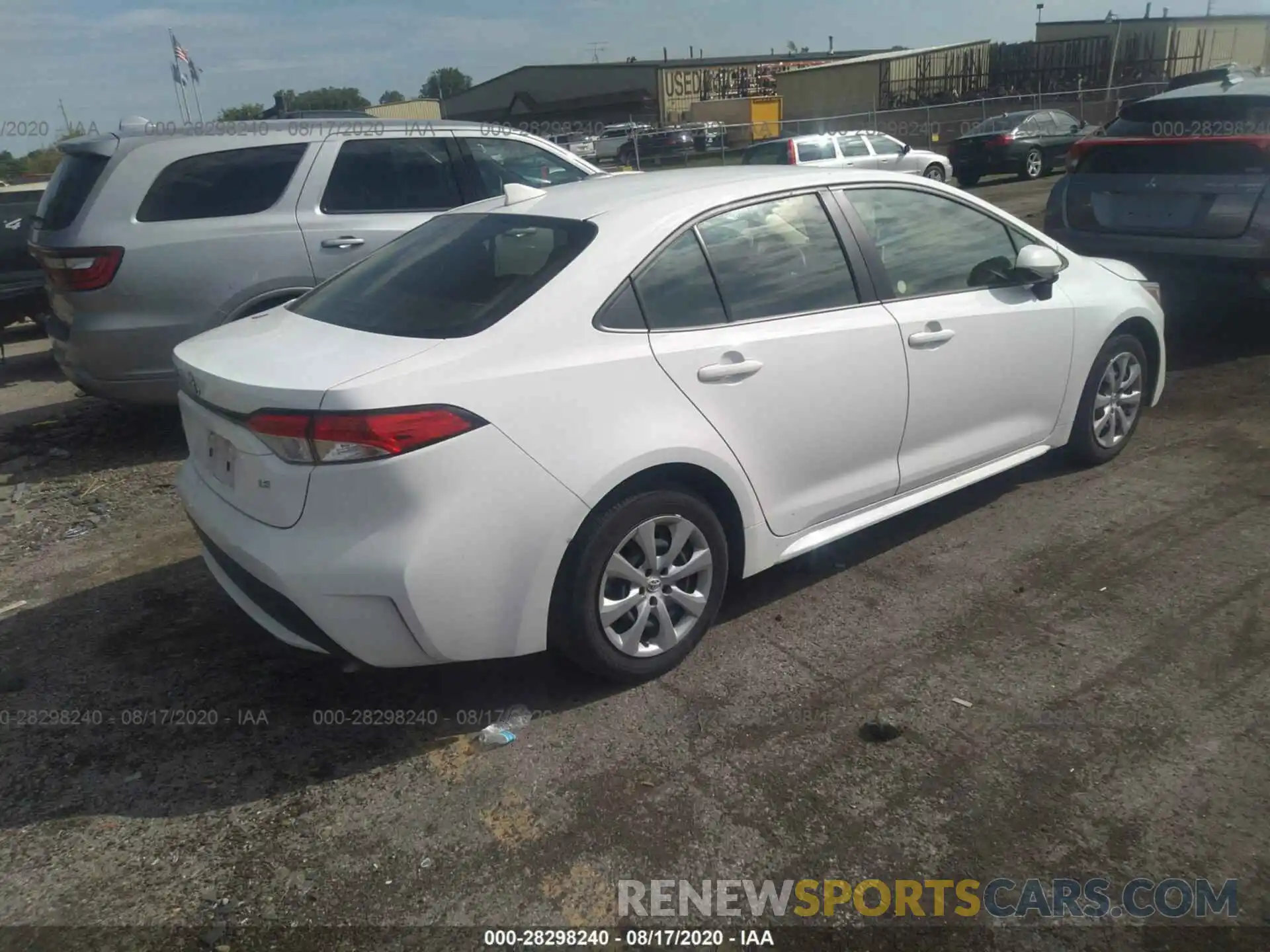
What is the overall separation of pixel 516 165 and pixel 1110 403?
14.0 ft

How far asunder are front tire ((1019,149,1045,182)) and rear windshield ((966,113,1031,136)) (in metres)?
0.69

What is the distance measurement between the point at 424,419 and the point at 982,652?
213 cm

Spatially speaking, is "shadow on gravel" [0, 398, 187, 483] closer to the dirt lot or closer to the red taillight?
the red taillight

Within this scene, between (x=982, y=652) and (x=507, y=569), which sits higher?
(x=507, y=569)

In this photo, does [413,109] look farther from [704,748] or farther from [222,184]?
[704,748]

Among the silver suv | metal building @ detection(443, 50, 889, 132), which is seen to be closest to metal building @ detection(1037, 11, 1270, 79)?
metal building @ detection(443, 50, 889, 132)

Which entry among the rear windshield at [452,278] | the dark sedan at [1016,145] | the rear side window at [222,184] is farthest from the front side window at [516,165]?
the dark sedan at [1016,145]

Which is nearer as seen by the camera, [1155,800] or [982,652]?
[1155,800]

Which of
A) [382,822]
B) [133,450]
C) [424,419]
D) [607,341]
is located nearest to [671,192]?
[607,341]

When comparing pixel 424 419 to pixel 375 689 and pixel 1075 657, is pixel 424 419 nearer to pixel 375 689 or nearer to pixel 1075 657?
pixel 375 689

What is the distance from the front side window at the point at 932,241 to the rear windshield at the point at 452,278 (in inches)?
52.8

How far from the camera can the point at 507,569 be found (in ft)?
9.67

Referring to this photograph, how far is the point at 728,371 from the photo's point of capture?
11.1 ft

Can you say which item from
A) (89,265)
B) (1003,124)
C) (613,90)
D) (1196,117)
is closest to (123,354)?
(89,265)
